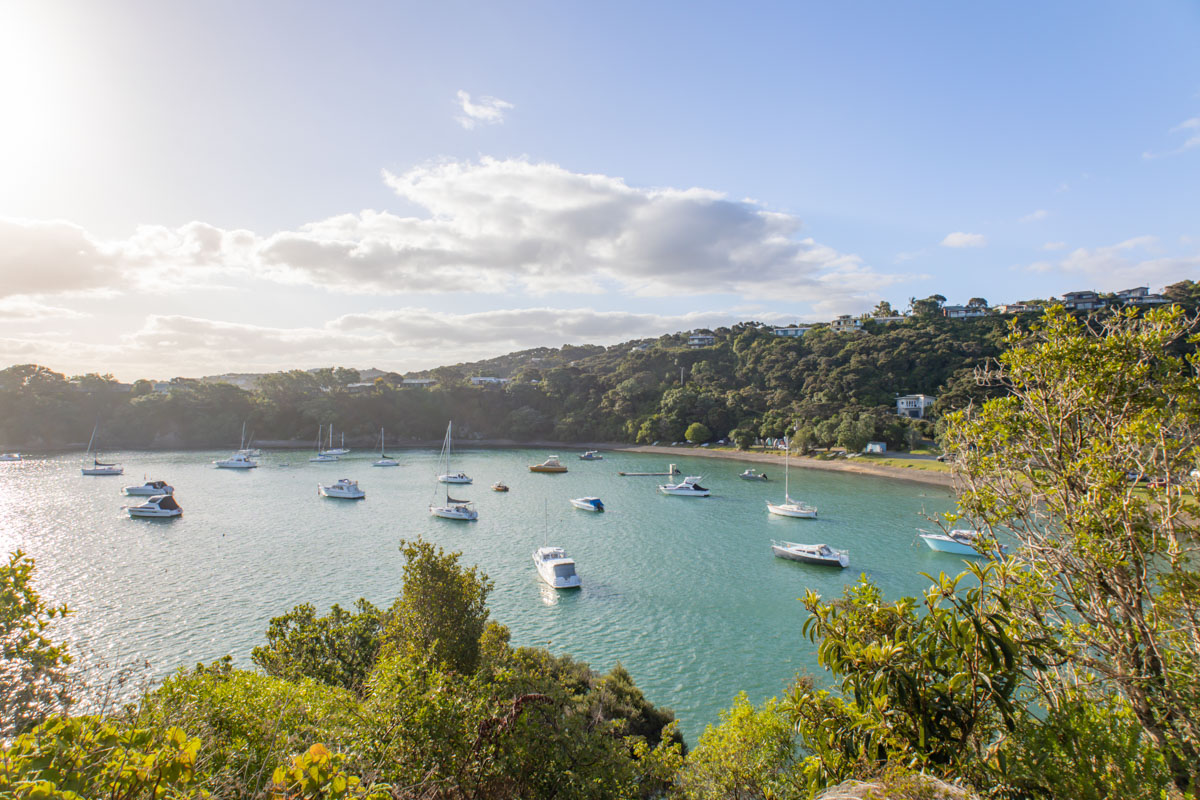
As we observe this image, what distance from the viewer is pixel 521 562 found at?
31.6 m

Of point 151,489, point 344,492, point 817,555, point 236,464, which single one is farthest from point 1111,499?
point 236,464

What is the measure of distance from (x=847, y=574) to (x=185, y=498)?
5390cm

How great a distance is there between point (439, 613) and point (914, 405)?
265ft

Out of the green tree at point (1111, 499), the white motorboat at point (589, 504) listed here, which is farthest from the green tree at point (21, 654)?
the white motorboat at point (589, 504)

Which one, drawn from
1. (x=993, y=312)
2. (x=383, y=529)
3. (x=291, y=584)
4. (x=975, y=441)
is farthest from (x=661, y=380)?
(x=975, y=441)

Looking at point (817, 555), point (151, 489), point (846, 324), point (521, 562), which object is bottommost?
point (521, 562)

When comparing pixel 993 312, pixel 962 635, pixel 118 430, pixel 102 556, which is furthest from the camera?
pixel 993 312

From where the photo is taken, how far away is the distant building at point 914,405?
76375mm

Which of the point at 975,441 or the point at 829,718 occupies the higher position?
the point at 975,441

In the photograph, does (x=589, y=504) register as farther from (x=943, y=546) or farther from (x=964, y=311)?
(x=964, y=311)

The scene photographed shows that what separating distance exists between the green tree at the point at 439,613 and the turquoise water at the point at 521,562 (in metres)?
6.73

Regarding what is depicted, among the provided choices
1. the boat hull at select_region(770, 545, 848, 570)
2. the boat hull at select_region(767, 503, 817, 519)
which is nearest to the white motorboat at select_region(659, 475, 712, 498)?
the boat hull at select_region(767, 503, 817, 519)

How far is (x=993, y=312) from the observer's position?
360ft

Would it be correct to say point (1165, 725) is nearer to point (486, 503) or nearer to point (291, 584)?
point (291, 584)
